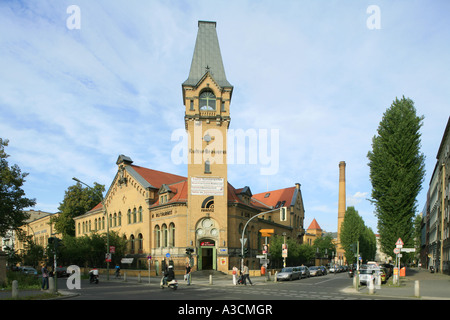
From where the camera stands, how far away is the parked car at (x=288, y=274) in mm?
36094

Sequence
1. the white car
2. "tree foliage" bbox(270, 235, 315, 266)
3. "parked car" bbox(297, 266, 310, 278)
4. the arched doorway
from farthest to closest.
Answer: "tree foliage" bbox(270, 235, 315, 266)
"parked car" bbox(297, 266, 310, 278)
the arched doorway
the white car

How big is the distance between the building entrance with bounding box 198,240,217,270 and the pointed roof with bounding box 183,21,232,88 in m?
19.0

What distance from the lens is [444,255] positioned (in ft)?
157

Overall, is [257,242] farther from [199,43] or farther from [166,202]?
[199,43]

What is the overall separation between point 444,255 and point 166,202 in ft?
121

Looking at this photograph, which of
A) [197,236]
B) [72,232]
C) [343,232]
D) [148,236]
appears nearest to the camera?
[197,236]

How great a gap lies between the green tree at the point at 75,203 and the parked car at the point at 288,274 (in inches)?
1669

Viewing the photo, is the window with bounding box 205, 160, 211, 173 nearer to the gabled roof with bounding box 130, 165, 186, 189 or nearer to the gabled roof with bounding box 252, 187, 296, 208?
the gabled roof with bounding box 130, 165, 186, 189

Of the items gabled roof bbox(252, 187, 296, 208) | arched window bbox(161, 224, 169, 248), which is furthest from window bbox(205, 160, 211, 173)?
gabled roof bbox(252, 187, 296, 208)

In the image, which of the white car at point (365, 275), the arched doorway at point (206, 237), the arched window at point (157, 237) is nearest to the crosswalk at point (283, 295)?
the white car at point (365, 275)

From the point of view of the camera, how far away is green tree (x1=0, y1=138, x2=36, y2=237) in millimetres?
35125

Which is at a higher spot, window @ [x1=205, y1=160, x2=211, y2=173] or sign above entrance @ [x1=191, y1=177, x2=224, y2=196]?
window @ [x1=205, y1=160, x2=211, y2=173]

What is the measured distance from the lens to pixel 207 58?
152 feet

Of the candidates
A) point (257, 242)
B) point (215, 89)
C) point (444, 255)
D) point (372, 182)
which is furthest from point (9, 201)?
point (444, 255)
